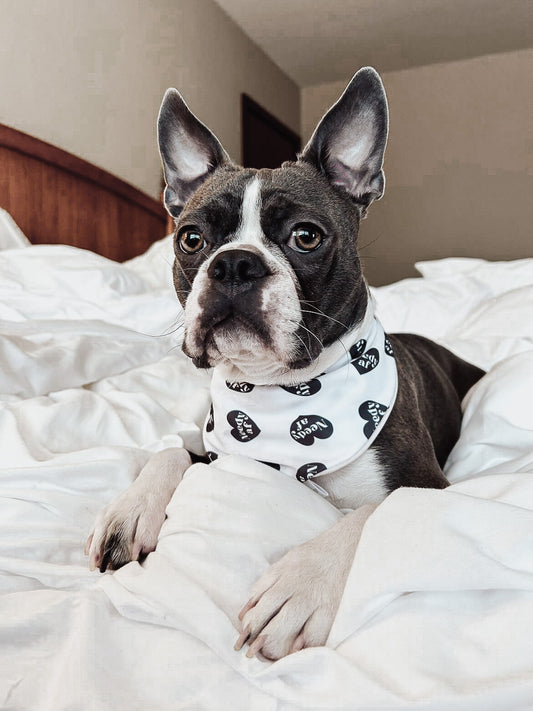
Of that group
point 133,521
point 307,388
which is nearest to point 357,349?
point 307,388

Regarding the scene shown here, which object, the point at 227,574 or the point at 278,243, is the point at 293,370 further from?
the point at 227,574

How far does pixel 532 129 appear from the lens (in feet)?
21.1

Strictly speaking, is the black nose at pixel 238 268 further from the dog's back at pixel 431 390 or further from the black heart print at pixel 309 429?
the dog's back at pixel 431 390

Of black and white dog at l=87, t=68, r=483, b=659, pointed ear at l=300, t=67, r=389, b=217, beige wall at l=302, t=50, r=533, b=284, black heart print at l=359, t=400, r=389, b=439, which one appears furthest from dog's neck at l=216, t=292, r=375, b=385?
beige wall at l=302, t=50, r=533, b=284

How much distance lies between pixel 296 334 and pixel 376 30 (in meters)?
5.75

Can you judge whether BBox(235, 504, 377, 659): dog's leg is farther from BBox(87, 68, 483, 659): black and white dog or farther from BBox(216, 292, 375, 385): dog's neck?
BBox(216, 292, 375, 385): dog's neck

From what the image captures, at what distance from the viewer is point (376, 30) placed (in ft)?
19.3

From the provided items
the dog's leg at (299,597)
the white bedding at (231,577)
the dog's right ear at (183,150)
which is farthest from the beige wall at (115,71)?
the dog's leg at (299,597)

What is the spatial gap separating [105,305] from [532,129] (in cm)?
583

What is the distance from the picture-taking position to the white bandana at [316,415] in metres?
1.31

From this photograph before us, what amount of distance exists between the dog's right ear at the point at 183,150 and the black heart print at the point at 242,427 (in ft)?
2.26

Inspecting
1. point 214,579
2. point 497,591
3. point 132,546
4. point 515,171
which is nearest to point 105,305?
point 132,546

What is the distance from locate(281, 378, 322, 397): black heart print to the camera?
1.36 meters

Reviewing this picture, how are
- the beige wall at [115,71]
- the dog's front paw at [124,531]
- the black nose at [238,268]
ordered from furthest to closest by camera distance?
the beige wall at [115,71]
the black nose at [238,268]
the dog's front paw at [124,531]
